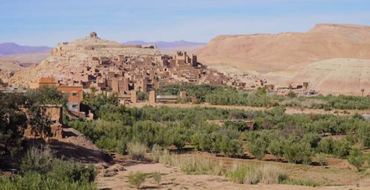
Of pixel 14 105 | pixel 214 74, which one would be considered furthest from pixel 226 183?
pixel 214 74

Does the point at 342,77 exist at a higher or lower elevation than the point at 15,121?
lower

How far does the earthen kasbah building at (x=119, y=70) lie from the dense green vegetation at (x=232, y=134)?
57.8ft

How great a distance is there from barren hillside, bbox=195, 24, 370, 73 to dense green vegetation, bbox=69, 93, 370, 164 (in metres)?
69.5

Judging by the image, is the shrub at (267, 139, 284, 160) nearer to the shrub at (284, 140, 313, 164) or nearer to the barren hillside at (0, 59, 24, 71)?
the shrub at (284, 140, 313, 164)

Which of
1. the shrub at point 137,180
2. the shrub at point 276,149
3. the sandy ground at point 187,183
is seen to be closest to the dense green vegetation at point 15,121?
the sandy ground at point 187,183

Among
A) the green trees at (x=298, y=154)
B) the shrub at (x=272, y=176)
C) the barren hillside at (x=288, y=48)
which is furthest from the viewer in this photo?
the barren hillside at (x=288, y=48)

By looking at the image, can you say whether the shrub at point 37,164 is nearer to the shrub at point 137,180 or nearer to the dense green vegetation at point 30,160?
the dense green vegetation at point 30,160

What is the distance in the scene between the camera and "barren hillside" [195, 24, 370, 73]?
121544mm

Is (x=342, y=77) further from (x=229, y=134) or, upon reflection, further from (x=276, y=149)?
(x=276, y=149)

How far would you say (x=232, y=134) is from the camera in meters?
29.2

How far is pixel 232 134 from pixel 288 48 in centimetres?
11851

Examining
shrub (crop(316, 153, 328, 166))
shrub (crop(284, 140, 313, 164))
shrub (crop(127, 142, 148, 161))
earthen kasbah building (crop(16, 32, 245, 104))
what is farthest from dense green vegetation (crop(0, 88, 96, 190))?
earthen kasbah building (crop(16, 32, 245, 104))

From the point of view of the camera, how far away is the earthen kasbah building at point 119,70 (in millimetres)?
59312

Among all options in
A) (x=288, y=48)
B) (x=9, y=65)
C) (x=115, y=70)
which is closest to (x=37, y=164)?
(x=115, y=70)
